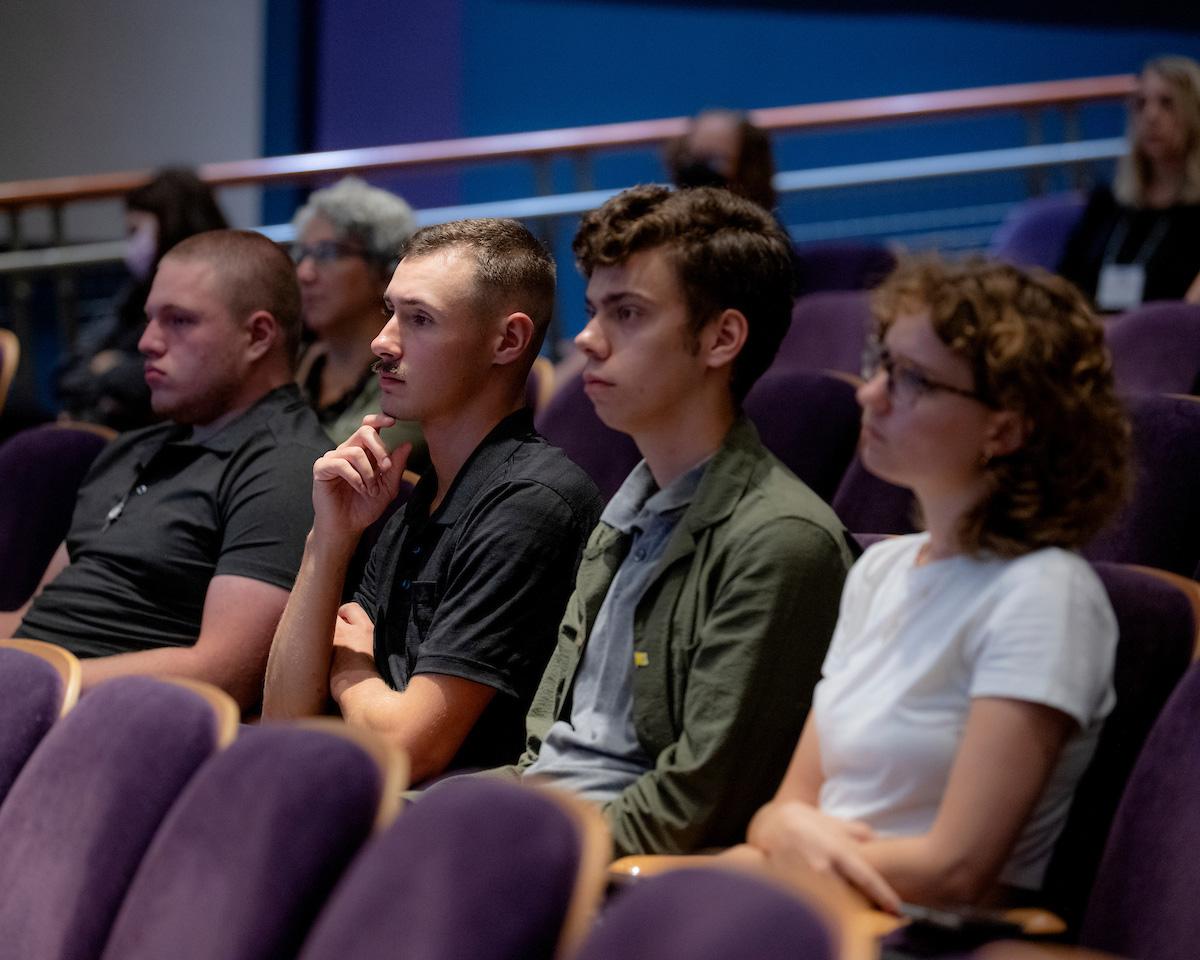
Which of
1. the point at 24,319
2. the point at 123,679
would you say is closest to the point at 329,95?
the point at 24,319

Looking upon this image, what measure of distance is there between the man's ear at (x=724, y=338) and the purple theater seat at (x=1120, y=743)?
19.4 inches

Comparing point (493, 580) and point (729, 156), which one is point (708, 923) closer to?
point (493, 580)

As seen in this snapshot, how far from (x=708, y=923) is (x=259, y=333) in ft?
5.16

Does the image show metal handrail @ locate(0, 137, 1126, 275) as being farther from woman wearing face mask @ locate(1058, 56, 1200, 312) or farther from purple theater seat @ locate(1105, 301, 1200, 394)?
purple theater seat @ locate(1105, 301, 1200, 394)

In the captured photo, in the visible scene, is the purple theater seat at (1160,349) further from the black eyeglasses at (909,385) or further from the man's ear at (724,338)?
the black eyeglasses at (909,385)

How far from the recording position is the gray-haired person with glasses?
2.71 m

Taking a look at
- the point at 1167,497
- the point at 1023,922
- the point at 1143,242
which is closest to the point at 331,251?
the point at 1167,497

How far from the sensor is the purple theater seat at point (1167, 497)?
1727mm

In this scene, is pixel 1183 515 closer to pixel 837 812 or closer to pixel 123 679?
pixel 837 812

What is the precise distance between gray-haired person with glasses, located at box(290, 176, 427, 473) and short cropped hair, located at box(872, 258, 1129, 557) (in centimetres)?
159

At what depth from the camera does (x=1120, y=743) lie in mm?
1253

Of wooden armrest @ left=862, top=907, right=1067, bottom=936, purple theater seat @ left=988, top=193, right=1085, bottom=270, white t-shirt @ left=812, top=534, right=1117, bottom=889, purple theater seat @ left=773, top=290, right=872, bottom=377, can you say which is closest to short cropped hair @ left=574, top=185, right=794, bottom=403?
white t-shirt @ left=812, top=534, right=1117, bottom=889

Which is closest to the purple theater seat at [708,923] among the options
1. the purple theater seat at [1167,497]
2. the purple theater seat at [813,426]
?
the purple theater seat at [1167,497]

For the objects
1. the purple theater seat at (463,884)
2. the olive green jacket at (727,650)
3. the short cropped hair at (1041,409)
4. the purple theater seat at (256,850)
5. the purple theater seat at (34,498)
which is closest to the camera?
the purple theater seat at (463,884)
